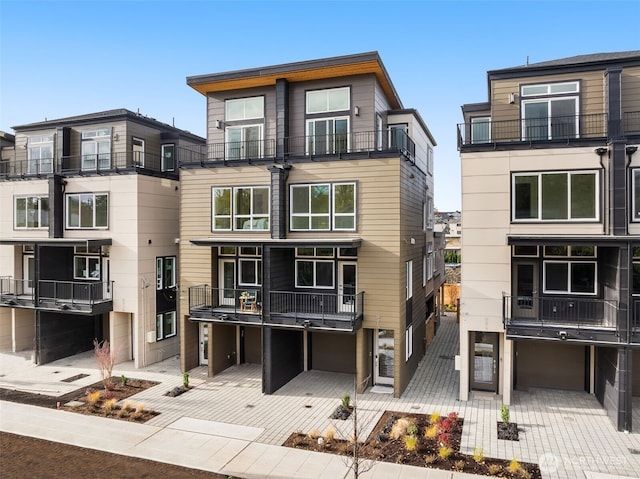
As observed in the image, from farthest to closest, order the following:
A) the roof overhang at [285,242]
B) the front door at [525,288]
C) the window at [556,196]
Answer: the front door at [525,288] < the roof overhang at [285,242] < the window at [556,196]

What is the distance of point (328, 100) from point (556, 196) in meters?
8.86

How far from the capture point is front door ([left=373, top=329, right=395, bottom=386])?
16344mm

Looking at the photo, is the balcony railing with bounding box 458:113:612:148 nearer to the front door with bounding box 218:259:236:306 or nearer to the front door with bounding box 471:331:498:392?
the front door with bounding box 471:331:498:392

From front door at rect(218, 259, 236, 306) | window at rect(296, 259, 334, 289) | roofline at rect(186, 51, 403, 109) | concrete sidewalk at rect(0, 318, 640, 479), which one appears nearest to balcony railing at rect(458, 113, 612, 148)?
roofline at rect(186, 51, 403, 109)

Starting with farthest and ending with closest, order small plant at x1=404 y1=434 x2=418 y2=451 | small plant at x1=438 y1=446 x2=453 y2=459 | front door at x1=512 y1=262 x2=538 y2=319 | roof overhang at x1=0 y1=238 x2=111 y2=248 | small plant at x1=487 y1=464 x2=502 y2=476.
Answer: roof overhang at x1=0 y1=238 x2=111 y2=248
front door at x1=512 y1=262 x2=538 y2=319
small plant at x1=404 y1=434 x2=418 y2=451
small plant at x1=438 y1=446 x2=453 y2=459
small plant at x1=487 y1=464 x2=502 y2=476

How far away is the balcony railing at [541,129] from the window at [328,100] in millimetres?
4511

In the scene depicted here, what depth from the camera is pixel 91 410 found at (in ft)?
46.8

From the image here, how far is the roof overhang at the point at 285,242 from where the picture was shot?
590 inches

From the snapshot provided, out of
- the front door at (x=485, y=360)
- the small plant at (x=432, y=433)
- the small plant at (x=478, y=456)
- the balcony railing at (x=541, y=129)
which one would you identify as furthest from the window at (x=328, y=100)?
the small plant at (x=478, y=456)

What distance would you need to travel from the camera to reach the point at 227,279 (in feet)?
60.2

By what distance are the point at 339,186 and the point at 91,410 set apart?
442 inches

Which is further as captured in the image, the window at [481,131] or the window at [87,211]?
the window at [87,211]

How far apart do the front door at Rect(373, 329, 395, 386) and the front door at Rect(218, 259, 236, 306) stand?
6.26 metres

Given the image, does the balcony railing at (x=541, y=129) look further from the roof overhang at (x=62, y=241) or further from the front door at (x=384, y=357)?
the roof overhang at (x=62, y=241)
